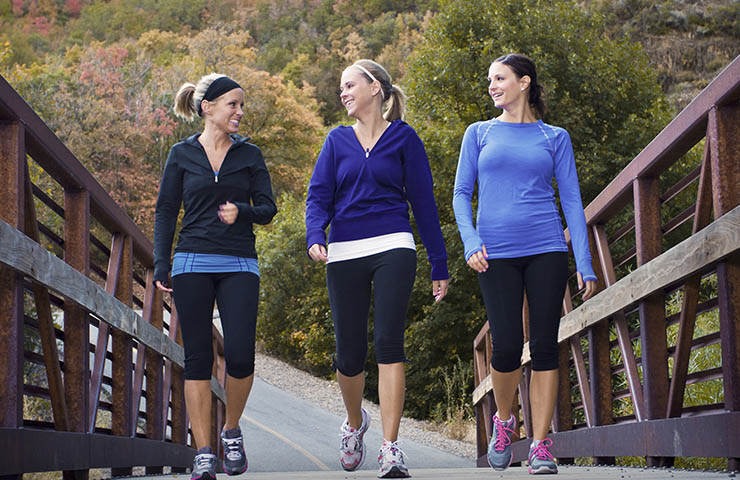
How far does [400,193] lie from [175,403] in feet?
13.2

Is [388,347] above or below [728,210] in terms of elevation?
below

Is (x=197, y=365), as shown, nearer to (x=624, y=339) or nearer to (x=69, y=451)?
(x=69, y=451)

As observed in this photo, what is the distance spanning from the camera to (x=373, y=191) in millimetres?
4441

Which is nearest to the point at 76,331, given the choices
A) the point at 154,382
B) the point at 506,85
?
the point at 154,382

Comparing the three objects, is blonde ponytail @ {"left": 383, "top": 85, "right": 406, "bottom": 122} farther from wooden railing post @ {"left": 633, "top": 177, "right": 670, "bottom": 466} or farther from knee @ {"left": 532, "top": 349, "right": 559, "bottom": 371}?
knee @ {"left": 532, "top": 349, "right": 559, "bottom": 371}

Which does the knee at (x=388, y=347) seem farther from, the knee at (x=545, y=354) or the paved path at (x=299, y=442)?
the paved path at (x=299, y=442)

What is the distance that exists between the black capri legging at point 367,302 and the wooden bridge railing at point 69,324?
1264 mm

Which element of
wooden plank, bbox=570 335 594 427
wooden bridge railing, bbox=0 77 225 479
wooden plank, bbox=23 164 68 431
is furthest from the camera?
wooden plank, bbox=570 335 594 427

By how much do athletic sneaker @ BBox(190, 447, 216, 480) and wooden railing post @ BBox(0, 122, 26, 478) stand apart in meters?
0.81

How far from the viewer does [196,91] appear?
4.57m

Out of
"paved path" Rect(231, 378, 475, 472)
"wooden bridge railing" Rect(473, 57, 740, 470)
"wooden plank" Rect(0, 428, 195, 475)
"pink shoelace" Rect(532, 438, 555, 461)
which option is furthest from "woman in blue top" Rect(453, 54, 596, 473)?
"paved path" Rect(231, 378, 475, 472)

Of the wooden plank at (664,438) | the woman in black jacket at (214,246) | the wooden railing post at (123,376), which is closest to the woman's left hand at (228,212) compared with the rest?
the woman in black jacket at (214,246)

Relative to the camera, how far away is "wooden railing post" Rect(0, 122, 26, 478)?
3404 millimetres

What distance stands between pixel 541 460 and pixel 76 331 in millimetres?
2384
